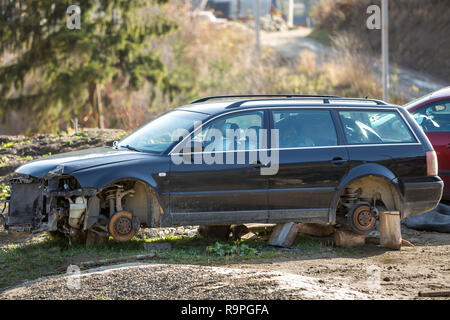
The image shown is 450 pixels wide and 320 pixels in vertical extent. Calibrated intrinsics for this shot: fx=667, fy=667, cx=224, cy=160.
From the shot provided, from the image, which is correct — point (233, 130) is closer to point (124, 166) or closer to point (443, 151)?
point (124, 166)

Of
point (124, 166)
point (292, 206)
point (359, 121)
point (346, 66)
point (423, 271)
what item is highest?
point (346, 66)

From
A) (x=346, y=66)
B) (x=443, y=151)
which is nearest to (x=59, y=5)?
(x=346, y=66)

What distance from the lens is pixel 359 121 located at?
8492 millimetres

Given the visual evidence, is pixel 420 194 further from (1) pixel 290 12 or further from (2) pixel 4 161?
(1) pixel 290 12

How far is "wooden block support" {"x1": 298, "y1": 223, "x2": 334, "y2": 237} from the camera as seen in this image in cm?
873

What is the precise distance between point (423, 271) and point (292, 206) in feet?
5.60

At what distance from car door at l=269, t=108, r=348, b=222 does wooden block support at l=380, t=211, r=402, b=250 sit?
31.0 inches

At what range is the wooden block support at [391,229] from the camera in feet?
27.2

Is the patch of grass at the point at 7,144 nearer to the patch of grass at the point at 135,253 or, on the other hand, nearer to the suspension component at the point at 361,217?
the patch of grass at the point at 135,253

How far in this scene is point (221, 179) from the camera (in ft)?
25.4

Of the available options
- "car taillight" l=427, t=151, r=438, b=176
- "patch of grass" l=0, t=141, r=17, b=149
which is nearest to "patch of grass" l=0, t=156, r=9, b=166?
"patch of grass" l=0, t=141, r=17, b=149
